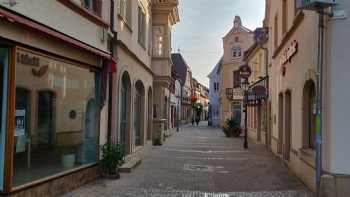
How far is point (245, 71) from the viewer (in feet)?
83.6

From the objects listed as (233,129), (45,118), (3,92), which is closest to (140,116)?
(45,118)

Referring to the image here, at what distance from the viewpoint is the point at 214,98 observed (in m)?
67.3

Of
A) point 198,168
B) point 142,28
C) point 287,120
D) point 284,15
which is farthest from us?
point 142,28

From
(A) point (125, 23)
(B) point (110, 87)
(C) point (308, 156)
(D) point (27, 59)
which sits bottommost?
(C) point (308, 156)

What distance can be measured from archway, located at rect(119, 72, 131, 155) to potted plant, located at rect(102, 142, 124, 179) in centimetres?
362

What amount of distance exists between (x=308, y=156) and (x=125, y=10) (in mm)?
7469

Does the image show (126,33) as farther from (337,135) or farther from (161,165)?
(337,135)

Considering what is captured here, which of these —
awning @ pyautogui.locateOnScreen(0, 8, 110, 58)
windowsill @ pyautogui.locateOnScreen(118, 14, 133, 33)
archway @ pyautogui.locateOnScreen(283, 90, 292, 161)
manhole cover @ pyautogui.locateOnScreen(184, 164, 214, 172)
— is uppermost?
windowsill @ pyautogui.locateOnScreen(118, 14, 133, 33)

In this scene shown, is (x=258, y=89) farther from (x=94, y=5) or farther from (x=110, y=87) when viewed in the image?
(x=94, y=5)

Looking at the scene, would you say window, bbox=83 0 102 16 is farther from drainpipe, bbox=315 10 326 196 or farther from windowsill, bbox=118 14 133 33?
drainpipe, bbox=315 10 326 196

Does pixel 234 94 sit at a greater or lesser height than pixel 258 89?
greater

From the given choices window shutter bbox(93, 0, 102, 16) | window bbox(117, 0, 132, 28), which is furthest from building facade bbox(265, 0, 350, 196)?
window bbox(117, 0, 132, 28)

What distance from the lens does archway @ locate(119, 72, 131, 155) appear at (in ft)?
51.4

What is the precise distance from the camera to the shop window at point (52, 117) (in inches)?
318
